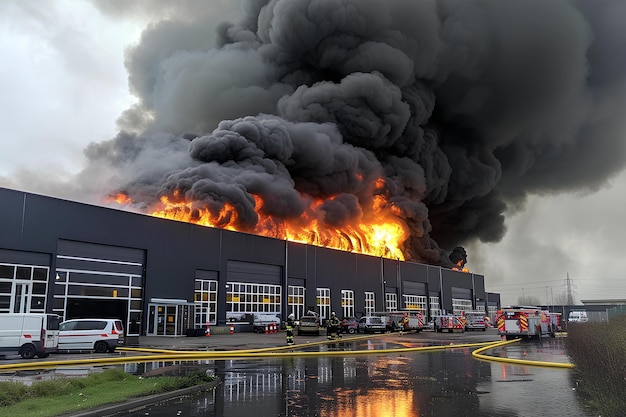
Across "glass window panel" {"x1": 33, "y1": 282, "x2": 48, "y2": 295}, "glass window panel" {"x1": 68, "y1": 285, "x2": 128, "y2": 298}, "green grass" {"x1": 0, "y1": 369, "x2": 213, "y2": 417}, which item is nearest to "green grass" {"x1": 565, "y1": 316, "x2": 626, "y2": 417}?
"green grass" {"x1": 0, "y1": 369, "x2": 213, "y2": 417}

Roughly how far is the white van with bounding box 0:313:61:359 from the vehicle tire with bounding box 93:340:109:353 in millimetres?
1934

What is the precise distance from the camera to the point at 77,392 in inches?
391

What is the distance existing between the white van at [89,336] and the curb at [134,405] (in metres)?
11.4

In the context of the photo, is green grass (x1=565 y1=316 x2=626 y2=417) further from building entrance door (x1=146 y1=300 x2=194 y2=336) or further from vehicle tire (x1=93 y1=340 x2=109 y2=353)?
building entrance door (x1=146 y1=300 x2=194 y2=336)

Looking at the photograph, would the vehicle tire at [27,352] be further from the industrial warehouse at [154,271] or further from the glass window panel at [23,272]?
the glass window panel at [23,272]

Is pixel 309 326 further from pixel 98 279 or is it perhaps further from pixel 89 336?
pixel 89 336

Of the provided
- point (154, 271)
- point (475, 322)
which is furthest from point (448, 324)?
point (154, 271)

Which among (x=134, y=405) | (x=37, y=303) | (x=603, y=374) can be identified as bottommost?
(x=134, y=405)

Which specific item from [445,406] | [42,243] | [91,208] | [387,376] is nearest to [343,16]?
[91,208]

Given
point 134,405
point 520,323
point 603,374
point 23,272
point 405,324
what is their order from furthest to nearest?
1. point 405,324
2. point 520,323
3. point 23,272
4. point 134,405
5. point 603,374

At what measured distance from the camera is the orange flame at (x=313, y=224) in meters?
38.1

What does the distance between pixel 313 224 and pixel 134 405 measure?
41.9 metres

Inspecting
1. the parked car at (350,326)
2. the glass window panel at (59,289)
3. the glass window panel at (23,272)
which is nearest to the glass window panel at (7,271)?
the glass window panel at (23,272)

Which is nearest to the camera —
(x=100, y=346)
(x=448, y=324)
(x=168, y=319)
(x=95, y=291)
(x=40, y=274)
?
(x=100, y=346)
